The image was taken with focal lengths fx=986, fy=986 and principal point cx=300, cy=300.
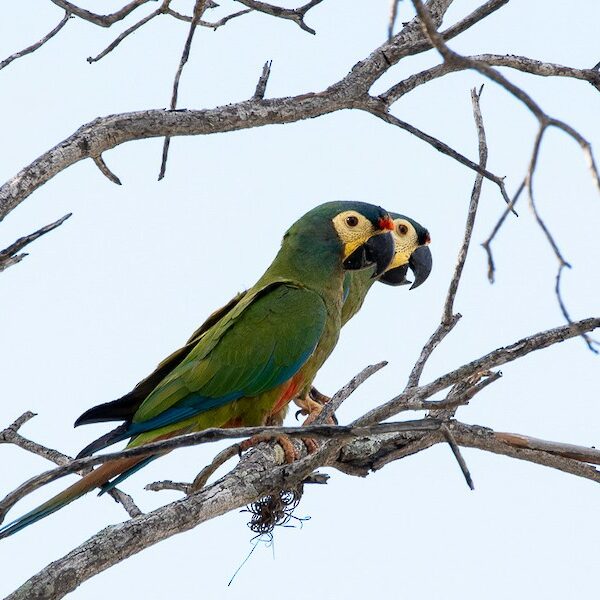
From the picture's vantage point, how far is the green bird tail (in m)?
3.73

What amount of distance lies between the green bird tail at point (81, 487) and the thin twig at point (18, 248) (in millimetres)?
1149

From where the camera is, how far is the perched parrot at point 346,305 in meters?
4.77

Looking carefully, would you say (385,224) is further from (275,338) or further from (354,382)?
(354,382)

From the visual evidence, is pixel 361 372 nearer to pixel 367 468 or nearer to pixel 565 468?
pixel 367 468

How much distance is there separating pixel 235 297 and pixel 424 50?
2257 millimetres

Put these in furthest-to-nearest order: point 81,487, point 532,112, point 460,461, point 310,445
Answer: point 310,445 → point 81,487 → point 460,461 → point 532,112

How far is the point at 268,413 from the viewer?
16.8ft

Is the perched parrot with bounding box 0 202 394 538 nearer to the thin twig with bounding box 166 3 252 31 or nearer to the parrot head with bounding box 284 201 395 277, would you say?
the parrot head with bounding box 284 201 395 277

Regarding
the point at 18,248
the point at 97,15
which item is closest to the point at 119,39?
the point at 97,15

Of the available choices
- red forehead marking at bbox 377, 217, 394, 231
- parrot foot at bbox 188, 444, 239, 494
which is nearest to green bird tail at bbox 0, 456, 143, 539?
parrot foot at bbox 188, 444, 239, 494

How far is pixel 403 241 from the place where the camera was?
6508mm

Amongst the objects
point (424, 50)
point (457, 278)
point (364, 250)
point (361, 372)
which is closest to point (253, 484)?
point (361, 372)

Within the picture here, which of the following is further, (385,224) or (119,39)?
(385,224)

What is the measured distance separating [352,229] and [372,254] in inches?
7.3
